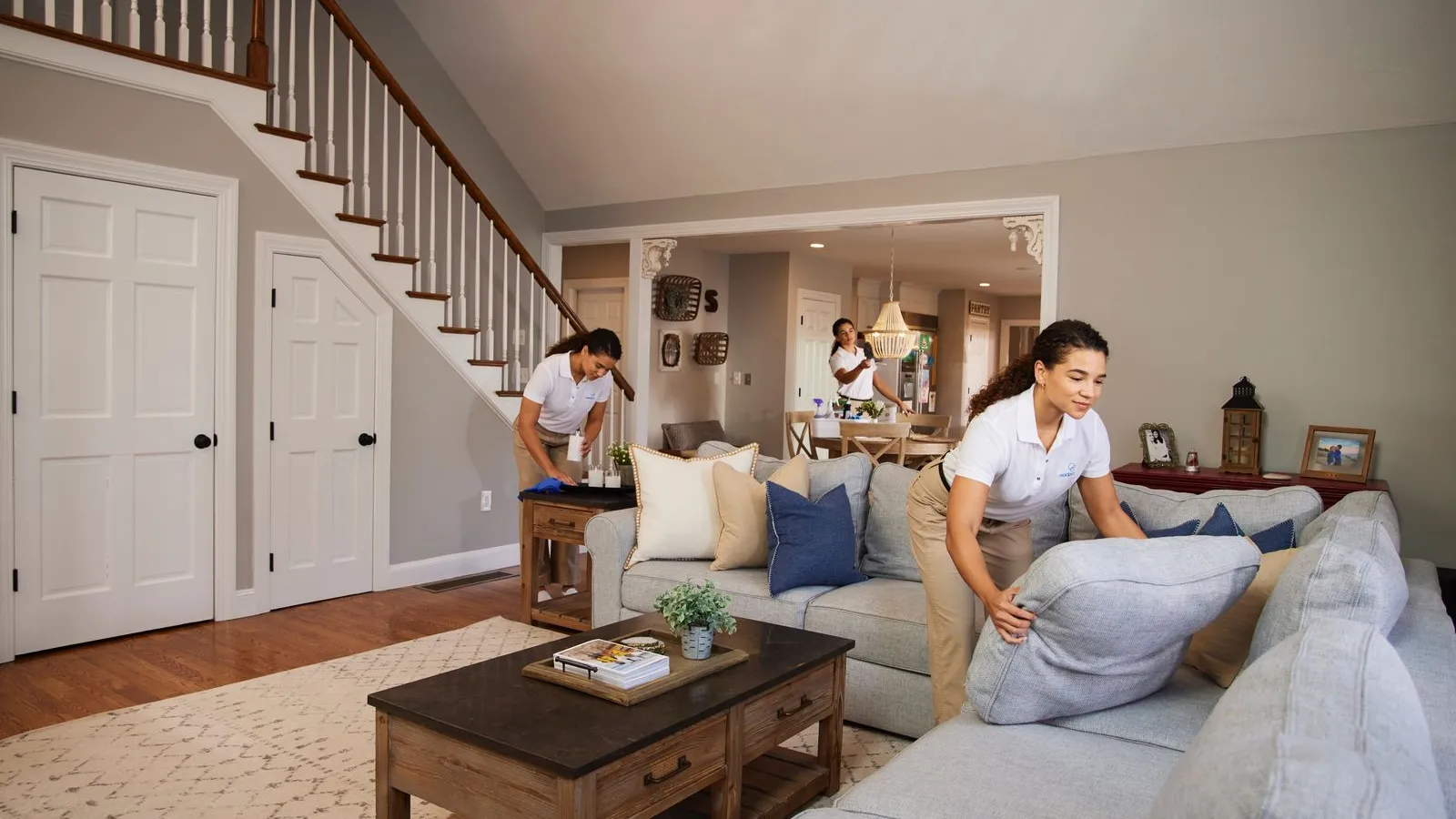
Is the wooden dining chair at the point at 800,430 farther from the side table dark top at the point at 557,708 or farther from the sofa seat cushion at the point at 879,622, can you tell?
the side table dark top at the point at 557,708

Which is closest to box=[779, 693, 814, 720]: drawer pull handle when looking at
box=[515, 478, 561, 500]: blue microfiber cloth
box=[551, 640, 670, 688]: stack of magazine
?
box=[551, 640, 670, 688]: stack of magazine

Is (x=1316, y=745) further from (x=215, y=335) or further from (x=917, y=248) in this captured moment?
(x=917, y=248)

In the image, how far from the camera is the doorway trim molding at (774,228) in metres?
5.17

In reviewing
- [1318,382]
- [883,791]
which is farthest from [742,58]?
[883,791]

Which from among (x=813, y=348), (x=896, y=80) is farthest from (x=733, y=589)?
(x=813, y=348)

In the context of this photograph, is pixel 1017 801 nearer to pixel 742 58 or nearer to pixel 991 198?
pixel 991 198

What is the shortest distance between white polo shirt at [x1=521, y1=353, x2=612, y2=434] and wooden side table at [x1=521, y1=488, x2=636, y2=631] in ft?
1.55

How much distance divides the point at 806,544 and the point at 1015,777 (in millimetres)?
1803

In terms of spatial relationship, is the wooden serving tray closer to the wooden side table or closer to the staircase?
the wooden side table

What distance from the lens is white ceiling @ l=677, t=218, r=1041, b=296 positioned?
8.19 meters

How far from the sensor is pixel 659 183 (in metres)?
6.55

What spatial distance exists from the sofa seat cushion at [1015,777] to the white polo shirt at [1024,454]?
659 mm

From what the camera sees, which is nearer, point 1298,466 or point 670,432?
point 1298,466

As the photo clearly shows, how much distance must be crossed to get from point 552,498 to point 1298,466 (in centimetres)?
356
